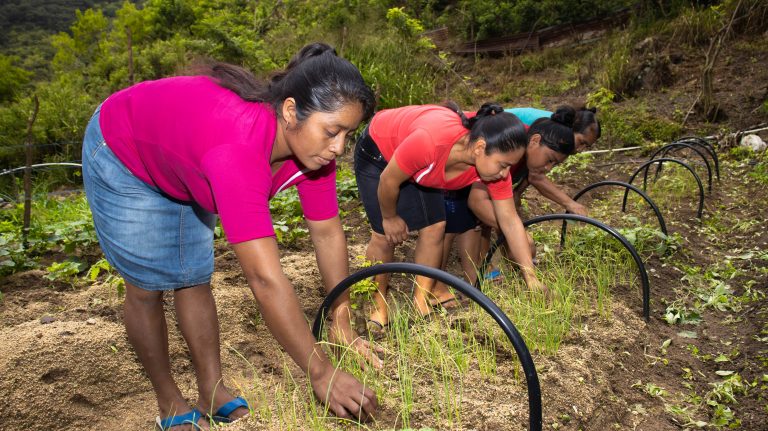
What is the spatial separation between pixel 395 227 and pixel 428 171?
0.37m

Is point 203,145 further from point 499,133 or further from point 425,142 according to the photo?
point 499,133

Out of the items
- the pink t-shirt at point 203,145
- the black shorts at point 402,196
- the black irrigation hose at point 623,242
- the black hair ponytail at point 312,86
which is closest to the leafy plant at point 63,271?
the black shorts at point 402,196

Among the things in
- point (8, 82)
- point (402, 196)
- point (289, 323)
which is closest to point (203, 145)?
point (289, 323)

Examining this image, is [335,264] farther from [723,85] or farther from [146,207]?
[723,85]

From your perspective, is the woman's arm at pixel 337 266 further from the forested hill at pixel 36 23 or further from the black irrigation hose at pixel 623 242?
the forested hill at pixel 36 23

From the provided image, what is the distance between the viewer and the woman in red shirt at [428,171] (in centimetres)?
280

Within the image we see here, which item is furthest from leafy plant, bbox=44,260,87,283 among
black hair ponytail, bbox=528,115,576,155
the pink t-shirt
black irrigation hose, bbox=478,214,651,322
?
black hair ponytail, bbox=528,115,576,155

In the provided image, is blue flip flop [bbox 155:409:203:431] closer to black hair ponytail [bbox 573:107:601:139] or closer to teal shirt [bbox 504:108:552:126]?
teal shirt [bbox 504:108:552:126]

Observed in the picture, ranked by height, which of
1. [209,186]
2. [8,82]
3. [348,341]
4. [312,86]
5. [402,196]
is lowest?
[8,82]

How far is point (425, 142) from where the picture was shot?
2.79 meters

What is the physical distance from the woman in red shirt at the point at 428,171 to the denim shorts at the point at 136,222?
3.21 ft

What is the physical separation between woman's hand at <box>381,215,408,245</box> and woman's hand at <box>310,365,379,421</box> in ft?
4.50

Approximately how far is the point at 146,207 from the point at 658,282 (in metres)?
3.27

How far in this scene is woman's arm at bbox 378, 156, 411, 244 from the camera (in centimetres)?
285
